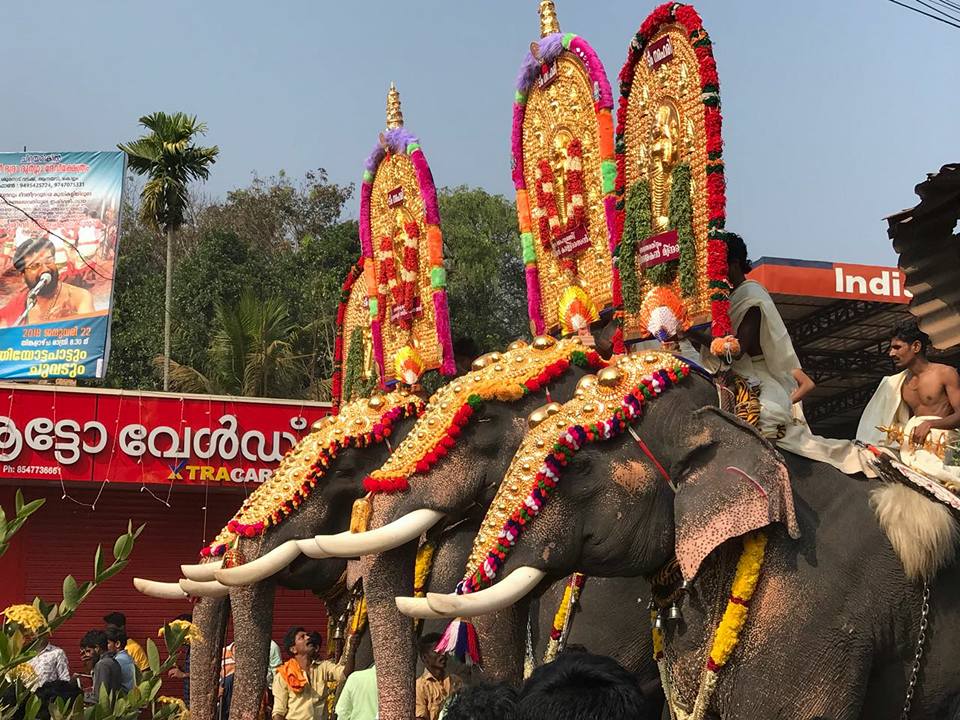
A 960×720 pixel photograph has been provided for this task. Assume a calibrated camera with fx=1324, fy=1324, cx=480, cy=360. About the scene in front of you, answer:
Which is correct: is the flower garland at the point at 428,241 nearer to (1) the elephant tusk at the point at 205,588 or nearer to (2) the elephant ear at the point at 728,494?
(1) the elephant tusk at the point at 205,588

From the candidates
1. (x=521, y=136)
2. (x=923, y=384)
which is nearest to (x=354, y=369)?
(x=521, y=136)

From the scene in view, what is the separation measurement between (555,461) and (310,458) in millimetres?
2987

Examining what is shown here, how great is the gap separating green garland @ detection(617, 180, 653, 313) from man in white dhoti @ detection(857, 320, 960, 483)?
1288 millimetres

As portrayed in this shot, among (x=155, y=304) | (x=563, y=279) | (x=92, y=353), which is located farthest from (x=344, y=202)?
(x=563, y=279)

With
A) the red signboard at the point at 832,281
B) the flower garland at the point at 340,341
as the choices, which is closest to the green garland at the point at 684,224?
the flower garland at the point at 340,341

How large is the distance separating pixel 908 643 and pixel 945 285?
5.01ft

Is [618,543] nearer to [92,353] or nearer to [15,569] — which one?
[15,569]

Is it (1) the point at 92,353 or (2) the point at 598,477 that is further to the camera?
(1) the point at 92,353

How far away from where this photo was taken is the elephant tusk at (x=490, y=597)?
13.9 ft

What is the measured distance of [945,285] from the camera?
5254 millimetres

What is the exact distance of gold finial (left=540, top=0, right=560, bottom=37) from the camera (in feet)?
27.6

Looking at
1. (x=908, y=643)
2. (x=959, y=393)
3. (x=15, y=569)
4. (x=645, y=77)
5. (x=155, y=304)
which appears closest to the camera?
(x=908, y=643)

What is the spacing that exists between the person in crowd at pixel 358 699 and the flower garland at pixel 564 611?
69.0 inches

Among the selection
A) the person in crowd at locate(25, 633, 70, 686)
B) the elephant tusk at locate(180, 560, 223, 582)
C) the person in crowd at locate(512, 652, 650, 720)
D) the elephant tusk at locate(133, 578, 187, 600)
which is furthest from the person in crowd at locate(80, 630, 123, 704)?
the person in crowd at locate(512, 652, 650, 720)
